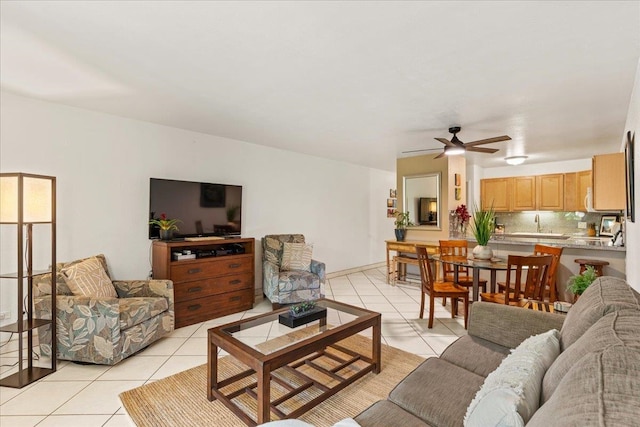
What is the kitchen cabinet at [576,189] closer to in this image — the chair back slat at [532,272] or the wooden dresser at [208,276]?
the chair back slat at [532,272]

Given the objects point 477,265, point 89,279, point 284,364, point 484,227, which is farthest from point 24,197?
point 484,227

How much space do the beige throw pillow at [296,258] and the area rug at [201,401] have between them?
202 centimetres

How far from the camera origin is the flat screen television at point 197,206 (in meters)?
3.69

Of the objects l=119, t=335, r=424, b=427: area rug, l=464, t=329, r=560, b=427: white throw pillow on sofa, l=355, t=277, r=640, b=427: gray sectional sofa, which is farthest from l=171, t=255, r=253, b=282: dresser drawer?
l=464, t=329, r=560, b=427: white throw pillow on sofa

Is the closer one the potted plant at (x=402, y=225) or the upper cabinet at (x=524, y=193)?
the potted plant at (x=402, y=225)

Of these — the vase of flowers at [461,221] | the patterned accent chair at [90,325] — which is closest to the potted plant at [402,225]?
the vase of flowers at [461,221]

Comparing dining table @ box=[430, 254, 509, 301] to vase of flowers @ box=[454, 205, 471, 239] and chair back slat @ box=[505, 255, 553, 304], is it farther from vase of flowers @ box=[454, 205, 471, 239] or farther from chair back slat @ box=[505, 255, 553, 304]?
vase of flowers @ box=[454, 205, 471, 239]

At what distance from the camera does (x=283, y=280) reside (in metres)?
4.01

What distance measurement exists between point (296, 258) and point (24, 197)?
9.92 ft

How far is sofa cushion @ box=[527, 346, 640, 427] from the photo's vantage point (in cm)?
55

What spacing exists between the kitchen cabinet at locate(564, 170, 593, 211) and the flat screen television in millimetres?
6324

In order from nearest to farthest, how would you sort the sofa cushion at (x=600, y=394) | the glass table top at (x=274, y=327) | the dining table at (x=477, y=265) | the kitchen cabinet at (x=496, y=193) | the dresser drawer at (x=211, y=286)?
1. the sofa cushion at (x=600, y=394)
2. the glass table top at (x=274, y=327)
3. the dining table at (x=477, y=265)
4. the dresser drawer at (x=211, y=286)
5. the kitchen cabinet at (x=496, y=193)

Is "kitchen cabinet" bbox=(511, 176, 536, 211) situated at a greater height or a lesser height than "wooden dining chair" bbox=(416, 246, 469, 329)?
greater

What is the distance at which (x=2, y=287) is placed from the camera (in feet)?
9.30
